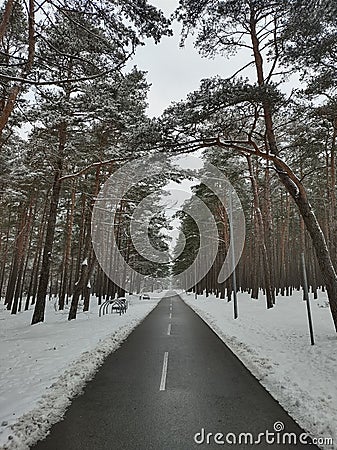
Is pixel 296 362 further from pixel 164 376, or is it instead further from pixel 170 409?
pixel 170 409

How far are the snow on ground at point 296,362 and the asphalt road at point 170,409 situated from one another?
0.85ft

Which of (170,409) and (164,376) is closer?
(170,409)

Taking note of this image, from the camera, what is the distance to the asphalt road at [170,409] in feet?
11.8

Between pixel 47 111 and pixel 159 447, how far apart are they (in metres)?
9.13

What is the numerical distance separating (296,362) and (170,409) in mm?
3734

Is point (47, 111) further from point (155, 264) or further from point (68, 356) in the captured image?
point (155, 264)

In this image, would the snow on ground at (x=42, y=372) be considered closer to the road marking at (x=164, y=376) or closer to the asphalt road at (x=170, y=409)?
the asphalt road at (x=170, y=409)

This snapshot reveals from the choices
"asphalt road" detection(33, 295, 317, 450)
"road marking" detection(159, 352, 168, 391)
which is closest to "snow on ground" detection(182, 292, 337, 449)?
"asphalt road" detection(33, 295, 317, 450)

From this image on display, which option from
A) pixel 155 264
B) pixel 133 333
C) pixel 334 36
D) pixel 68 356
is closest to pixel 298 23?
pixel 334 36

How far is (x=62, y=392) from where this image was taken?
5.15 meters

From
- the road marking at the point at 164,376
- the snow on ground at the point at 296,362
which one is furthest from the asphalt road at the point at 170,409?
the snow on ground at the point at 296,362

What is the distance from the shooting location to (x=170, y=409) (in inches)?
177

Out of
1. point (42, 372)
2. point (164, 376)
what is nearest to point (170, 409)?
point (164, 376)

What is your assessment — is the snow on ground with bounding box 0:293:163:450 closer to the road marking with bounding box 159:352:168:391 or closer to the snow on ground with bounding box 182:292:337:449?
the road marking with bounding box 159:352:168:391
